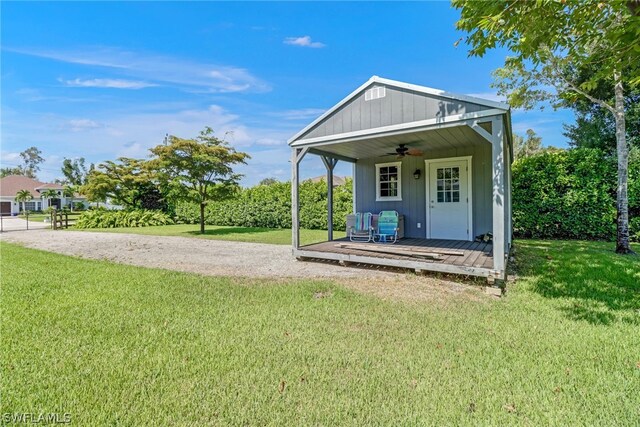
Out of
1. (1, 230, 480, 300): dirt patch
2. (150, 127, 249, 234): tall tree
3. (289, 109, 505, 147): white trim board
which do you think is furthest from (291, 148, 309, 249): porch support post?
(150, 127, 249, 234): tall tree

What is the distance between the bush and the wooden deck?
14.5 metres

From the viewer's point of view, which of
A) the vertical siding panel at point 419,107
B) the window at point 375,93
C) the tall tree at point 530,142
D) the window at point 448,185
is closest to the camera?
the vertical siding panel at point 419,107

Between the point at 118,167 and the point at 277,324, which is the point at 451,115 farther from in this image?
the point at 118,167

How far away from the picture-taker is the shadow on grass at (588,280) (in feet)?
11.9

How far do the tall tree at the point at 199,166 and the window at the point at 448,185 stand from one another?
8.88m

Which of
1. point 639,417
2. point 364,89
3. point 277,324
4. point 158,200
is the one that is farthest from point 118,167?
point 639,417

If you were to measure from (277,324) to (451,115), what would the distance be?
4286mm

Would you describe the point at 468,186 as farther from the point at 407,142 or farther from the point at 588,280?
the point at 588,280

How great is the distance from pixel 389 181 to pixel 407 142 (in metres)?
1.81

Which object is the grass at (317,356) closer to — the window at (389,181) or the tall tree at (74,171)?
the window at (389,181)

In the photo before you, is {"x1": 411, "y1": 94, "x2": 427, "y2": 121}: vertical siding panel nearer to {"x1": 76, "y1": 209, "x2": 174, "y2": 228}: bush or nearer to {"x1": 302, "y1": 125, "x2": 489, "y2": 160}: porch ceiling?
{"x1": 302, "y1": 125, "x2": 489, "y2": 160}: porch ceiling

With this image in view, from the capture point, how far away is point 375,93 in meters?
5.91

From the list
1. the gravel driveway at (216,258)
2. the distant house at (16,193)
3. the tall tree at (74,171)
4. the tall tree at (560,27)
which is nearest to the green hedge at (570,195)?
the tall tree at (560,27)

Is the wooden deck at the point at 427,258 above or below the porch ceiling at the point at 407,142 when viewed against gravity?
below
